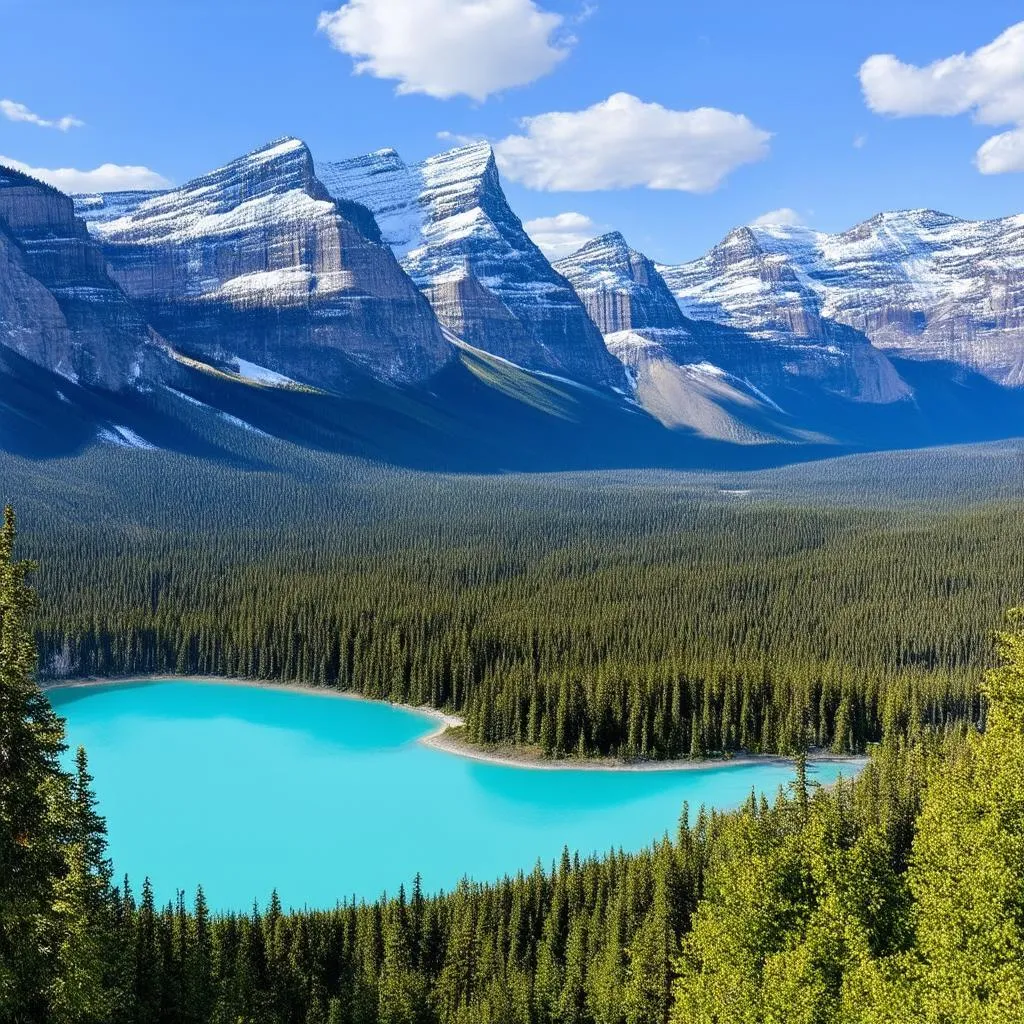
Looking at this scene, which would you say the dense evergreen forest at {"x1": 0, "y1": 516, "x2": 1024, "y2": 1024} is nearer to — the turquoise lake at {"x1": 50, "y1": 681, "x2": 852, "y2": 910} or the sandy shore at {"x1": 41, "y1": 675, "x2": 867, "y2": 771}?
the turquoise lake at {"x1": 50, "y1": 681, "x2": 852, "y2": 910}

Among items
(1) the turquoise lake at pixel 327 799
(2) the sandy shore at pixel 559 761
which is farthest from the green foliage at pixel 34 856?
(2) the sandy shore at pixel 559 761

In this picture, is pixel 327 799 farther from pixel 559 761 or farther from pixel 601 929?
pixel 601 929

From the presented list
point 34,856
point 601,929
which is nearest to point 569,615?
point 601,929

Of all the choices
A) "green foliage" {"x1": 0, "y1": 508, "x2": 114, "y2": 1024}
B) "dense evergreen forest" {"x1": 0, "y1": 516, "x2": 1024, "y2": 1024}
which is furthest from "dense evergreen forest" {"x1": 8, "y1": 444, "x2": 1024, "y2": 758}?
"green foliage" {"x1": 0, "y1": 508, "x2": 114, "y2": 1024}

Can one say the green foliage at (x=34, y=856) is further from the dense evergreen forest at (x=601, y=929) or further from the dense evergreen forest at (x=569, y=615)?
the dense evergreen forest at (x=569, y=615)

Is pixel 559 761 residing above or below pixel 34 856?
below

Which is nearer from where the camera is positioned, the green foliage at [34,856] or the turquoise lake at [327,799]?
the green foliage at [34,856]

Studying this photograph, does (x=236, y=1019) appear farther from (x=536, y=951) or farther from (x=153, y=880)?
(x=153, y=880)
